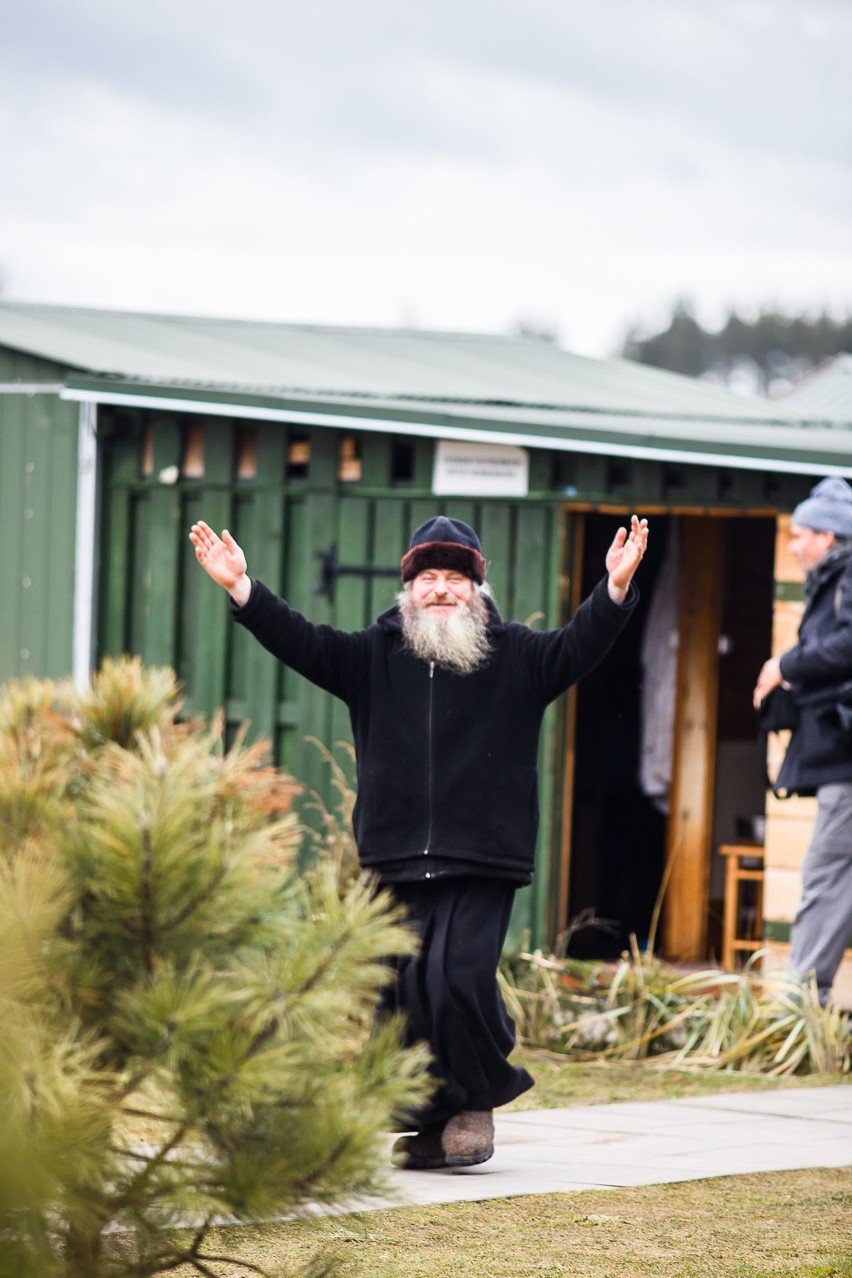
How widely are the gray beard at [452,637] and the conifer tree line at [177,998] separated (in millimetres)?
2663

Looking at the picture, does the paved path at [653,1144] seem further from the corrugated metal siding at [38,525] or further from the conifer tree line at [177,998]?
the corrugated metal siding at [38,525]

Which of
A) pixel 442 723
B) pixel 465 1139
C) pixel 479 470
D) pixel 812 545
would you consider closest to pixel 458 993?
pixel 465 1139

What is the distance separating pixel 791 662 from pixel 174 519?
12.8 ft

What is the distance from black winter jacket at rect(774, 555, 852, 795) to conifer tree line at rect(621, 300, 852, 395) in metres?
52.4

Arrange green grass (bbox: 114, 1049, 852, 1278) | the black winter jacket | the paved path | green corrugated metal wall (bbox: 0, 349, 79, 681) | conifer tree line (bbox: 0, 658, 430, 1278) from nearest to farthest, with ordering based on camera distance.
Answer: conifer tree line (bbox: 0, 658, 430, 1278) < green grass (bbox: 114, 1049, 852, 1278) < the paved path < the black winter jacket < green corrugated metal wall (bbox: 0, 349, 79, 681)

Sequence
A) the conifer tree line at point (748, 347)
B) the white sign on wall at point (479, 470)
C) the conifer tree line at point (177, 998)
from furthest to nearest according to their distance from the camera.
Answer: the conifer tree line at point (748, 347) → the white sign on wall at point (479, 470) → the conifer tree line at point (177, 998)

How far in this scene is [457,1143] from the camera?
5430mm

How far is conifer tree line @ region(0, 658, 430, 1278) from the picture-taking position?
8.86 ft

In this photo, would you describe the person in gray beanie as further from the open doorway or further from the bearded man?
the open doorway

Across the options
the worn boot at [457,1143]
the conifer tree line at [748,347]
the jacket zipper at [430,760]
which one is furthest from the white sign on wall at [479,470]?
the conifer tree line at [748,347]

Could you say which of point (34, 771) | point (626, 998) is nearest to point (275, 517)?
point (626, 998)

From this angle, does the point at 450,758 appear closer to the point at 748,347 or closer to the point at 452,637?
the point at 452,637

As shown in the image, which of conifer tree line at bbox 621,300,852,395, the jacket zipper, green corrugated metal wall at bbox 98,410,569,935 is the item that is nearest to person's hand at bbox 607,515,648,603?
the jacket zipper

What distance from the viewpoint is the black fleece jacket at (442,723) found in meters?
5.54
